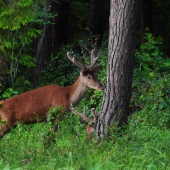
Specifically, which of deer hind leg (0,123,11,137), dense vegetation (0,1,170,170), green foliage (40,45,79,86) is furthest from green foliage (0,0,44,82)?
deer hind leg (0,123,11,137)

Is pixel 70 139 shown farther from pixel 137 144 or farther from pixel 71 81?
pixel 71 81

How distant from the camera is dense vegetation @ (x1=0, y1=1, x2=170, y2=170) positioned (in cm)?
666

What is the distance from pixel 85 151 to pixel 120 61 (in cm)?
176

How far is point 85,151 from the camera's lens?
288 inches

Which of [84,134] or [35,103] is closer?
[84,134]

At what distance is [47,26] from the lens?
1656cm

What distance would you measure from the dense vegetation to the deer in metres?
0.25

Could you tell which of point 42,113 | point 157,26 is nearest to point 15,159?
point 42,113

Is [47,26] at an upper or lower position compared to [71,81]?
upper

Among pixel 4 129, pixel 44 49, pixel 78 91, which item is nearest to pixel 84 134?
pixel 4 129

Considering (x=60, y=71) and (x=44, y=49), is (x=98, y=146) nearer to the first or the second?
(x=60, y=71)

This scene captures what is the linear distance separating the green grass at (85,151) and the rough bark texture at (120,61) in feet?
1.15

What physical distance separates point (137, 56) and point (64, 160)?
749 centimetres

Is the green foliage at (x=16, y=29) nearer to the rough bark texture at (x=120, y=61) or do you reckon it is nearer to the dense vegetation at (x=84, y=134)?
the dense vegetation at (x=84, y=134)
